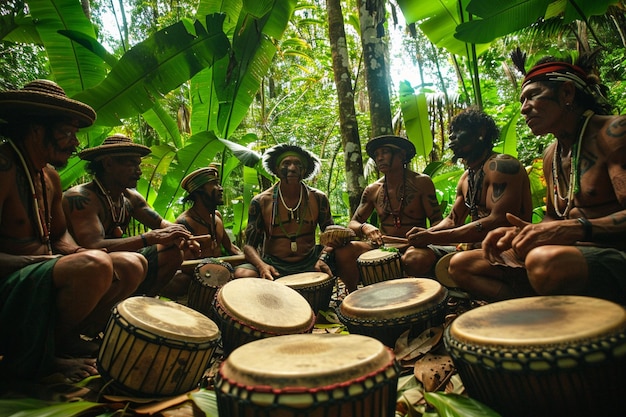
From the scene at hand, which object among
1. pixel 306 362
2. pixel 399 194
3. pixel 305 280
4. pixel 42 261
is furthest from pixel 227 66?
pixel 306 362

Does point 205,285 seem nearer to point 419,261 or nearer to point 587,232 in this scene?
point 419,261

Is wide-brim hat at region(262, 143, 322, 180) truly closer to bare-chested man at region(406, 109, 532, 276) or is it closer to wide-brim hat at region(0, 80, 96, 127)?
bare-chested man at region(406, 109, 532, 276)

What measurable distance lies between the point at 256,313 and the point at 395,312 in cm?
83

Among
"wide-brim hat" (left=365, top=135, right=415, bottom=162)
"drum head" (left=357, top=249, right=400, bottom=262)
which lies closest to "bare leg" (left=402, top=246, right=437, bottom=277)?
"drum head" (left=357, top=249, right=400, bottom=262)

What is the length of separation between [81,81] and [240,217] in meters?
3.05

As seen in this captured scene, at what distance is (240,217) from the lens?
6680mm

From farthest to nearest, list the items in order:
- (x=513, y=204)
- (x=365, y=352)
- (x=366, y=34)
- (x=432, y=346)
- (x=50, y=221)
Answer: (x=366, y=34) < (x=513, y=204) < (x=50, y=221) < (x=432, y=346) < (x=365, y=352)

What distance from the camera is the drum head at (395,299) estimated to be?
2268mm

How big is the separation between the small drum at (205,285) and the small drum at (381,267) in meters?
1.31

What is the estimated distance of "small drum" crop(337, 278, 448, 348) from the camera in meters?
2.26

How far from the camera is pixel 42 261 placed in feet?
7.26

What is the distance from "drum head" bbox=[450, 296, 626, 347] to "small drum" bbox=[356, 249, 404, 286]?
1.59 meters

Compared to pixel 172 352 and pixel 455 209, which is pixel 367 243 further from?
pixel 172 352

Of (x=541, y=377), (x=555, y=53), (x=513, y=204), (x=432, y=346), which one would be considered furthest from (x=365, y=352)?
(x=555, y=53)
